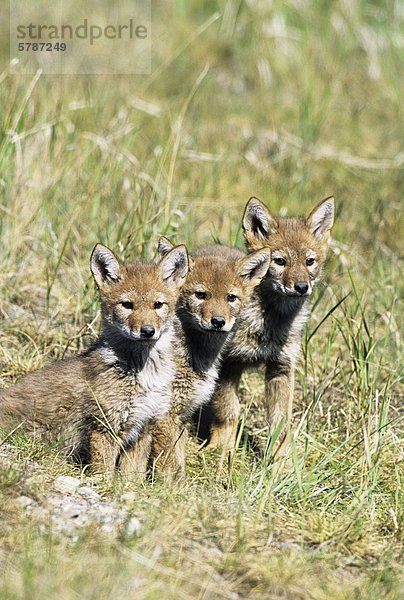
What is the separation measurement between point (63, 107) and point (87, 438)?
13.0ft

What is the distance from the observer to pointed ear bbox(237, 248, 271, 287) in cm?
544

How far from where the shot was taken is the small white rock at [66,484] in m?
4.55

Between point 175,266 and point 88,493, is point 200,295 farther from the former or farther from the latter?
point 88,493

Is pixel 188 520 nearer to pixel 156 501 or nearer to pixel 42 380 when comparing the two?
pixel 156 501

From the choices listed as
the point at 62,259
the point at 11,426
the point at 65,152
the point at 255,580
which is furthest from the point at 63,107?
the point at 255,580

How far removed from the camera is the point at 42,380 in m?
5.25

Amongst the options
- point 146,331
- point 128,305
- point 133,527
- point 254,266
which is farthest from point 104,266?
point 133,527

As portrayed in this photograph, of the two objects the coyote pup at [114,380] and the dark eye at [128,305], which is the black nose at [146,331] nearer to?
the coyote pup at [114,380]

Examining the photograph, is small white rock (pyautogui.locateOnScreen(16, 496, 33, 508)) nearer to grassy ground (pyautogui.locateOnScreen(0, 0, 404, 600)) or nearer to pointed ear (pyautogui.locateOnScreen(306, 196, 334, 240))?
grassy ground (pyautogui.locateOnScreen(0, 0, 404, 600))

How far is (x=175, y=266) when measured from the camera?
17.4 feet

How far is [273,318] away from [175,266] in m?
0.90

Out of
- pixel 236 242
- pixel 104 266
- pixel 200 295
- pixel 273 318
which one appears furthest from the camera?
pixel 236 242

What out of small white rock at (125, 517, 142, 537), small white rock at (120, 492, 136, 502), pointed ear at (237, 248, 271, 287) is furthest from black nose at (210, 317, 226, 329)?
small white rock at (125, 517, 142, 537)

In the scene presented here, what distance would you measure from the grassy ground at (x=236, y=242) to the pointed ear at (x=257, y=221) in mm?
672
